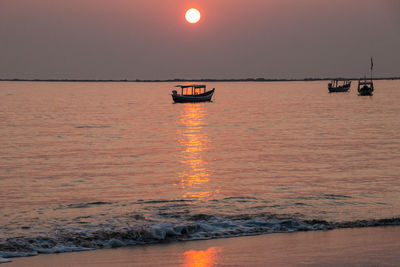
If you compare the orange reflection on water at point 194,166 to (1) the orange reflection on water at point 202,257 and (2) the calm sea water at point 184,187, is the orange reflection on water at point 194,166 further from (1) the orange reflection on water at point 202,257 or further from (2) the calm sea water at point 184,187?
(1) the orange reflection on water at point 202,257

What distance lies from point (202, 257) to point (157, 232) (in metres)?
2.05

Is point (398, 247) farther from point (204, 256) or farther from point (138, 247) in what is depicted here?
point (138, 247)

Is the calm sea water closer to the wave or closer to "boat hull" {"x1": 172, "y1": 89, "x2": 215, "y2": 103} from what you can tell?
the wave

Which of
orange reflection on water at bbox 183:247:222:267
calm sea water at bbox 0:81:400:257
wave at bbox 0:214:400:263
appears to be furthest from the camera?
calm sea water at bbox 0:81:400:257

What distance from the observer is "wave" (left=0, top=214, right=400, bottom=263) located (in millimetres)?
11461

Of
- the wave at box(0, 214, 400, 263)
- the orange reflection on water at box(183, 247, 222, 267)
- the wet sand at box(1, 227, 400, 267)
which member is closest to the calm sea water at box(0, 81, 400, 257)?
the wave at box(0, 214, 400, 263)

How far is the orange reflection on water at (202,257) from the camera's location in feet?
32.5

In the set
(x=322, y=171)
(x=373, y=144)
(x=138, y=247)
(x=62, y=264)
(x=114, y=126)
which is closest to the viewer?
(x=62, y=264)

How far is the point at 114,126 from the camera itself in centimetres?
4947

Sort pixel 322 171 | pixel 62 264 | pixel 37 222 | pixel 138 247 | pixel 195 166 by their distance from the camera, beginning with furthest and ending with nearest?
pixel 195 166 < pixel 322 171 < pixel 37 222 < pixel 138 247 < pixel 62 264

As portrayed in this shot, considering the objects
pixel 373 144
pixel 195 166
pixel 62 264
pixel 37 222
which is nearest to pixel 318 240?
pixel 62 264

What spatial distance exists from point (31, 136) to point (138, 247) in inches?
1161

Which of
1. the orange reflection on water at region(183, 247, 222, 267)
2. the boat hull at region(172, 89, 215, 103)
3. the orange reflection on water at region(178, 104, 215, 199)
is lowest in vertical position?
the orange reflection on water at region(183, 247, 222, 267)

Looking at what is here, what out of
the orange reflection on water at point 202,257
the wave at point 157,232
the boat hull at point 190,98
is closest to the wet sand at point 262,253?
the orange reflection on water at point 202,257
